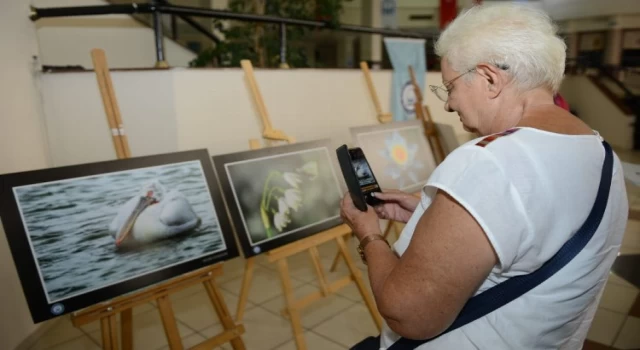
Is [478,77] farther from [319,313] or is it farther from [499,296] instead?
[319,313]

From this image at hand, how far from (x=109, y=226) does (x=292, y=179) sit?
2.59ft

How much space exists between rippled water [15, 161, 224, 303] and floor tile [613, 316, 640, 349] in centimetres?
188

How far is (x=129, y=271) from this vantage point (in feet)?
4.62

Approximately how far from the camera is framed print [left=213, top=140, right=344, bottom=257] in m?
1.75

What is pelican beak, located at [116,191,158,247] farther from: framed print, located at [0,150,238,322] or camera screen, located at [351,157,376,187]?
camera screen, located at [351,157,376,187]

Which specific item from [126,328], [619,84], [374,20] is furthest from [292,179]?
[619,84]

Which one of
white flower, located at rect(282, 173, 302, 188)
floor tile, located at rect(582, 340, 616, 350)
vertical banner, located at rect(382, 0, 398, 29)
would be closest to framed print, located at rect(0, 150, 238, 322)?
white flower, located at rect(282, 173, 302, 188)

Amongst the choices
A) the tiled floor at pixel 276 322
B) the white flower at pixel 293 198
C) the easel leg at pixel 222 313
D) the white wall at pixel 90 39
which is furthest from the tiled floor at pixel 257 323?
the white wall at pixel 90 39

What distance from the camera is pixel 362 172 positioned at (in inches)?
43.2

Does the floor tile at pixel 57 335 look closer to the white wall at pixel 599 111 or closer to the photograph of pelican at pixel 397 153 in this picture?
the photograph of pelican at pixel 397 153

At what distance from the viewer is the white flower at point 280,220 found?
183 centimetres

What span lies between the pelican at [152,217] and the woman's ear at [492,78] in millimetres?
1129

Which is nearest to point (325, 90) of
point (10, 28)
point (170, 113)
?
point (170, 113)

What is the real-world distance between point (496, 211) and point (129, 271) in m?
1.17
